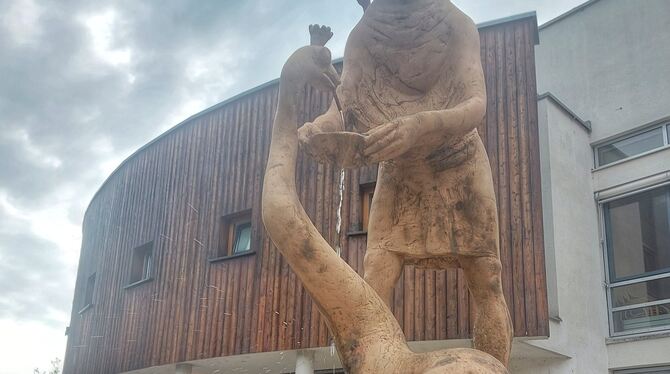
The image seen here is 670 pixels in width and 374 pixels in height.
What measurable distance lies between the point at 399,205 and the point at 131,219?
56.4 feet

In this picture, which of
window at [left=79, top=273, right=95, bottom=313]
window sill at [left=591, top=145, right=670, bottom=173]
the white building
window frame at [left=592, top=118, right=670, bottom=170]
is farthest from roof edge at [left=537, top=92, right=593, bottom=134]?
window at [left=79, top=273, right=95, bottom=313]

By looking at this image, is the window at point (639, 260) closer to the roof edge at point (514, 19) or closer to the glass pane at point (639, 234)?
the glass pane at point (639, 234)

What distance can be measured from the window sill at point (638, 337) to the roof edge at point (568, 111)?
444cm

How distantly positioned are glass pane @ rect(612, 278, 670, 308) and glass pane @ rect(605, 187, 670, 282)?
0.20 m

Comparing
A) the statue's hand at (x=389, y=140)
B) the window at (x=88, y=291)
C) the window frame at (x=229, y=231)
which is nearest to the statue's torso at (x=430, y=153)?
the statue's hand at (x=389, y=140)

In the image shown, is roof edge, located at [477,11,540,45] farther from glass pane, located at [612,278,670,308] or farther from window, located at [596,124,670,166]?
glass pane, located at [612,278,670,308]

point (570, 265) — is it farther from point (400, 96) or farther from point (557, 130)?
point (400, 96)

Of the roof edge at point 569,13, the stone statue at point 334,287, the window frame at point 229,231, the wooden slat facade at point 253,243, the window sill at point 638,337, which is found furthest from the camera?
the roof edge at point 569,13

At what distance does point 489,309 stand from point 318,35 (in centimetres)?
151

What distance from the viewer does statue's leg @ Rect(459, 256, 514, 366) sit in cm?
347

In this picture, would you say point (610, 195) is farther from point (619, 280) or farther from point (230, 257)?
point (230, 257)

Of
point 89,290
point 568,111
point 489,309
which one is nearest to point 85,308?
point 89,290

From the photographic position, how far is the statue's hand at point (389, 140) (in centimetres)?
290

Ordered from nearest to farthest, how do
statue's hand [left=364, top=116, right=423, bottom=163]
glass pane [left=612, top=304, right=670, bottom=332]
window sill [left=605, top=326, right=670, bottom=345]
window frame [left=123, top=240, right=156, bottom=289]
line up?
statue's hand [left=364, top=116, right=423, bottom=163], window sill [left=605, top=326, right=670, bottom=345], glass pane [left=612, top=304, right=670, bottom=332], window frame [left=123, top=240, right=156, bottom=289]
